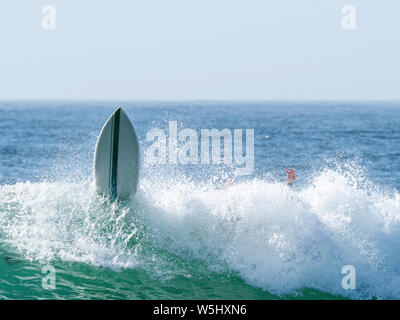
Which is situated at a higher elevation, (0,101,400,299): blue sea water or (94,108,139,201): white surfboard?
(94,108,139,201): white surfboard

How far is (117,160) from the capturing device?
1295 centimetres

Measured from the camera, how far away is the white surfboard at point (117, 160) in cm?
1295

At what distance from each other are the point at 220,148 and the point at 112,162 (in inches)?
905

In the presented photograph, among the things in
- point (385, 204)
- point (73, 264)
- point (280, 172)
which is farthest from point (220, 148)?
point (73, 264)

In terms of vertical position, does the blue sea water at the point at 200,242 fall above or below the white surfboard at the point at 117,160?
below

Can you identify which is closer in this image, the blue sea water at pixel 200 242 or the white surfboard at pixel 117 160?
the blue sea water at pixel 200 242

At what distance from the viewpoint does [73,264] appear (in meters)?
11.1

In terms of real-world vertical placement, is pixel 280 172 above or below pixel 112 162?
below

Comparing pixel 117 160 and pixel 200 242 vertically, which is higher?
pixel 117 160

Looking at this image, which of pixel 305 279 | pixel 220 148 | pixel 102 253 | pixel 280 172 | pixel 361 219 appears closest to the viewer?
pixel 305 279

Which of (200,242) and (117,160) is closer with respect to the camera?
(200,242)

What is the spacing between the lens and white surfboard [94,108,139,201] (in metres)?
12.9

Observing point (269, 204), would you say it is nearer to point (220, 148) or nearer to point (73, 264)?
point (73, 264)

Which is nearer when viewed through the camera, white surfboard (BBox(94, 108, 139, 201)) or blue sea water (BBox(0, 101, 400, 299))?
blue sea water (BBox(0, 101, 400, 299))
